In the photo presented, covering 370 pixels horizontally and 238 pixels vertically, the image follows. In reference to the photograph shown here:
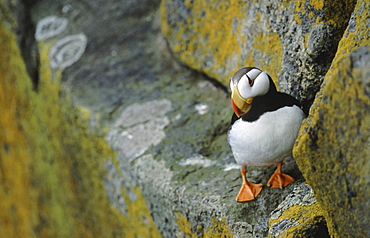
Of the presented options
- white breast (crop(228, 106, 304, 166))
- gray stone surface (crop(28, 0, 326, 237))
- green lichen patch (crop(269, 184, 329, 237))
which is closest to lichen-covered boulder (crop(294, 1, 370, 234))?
green lichen patch (crop(269, 184, 329, 237))

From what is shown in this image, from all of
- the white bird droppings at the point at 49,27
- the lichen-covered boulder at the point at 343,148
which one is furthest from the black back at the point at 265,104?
the white bird droppings at the point at 49,27

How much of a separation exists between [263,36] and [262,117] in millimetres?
542

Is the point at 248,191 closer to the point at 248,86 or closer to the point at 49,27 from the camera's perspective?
the point at 248,86

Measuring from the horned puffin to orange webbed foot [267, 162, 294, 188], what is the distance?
0.09m

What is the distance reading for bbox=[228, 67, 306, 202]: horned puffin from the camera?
1.35 meters

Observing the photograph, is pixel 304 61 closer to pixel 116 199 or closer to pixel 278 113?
pixel 278 113

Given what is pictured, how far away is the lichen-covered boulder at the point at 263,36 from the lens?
1.52m

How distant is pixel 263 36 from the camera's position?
1.81 m

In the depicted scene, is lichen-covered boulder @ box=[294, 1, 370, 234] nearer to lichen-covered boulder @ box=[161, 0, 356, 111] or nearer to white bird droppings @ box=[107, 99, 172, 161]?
lichen-covered boulder @ box=[161, 0, 356, 111]

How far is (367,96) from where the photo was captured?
913 millimetres

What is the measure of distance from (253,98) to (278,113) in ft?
0.28

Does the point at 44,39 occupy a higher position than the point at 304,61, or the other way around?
the point at 304,61

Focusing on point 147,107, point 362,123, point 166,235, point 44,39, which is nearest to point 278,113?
point 362,123

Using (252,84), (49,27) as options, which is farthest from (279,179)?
(49,27)
